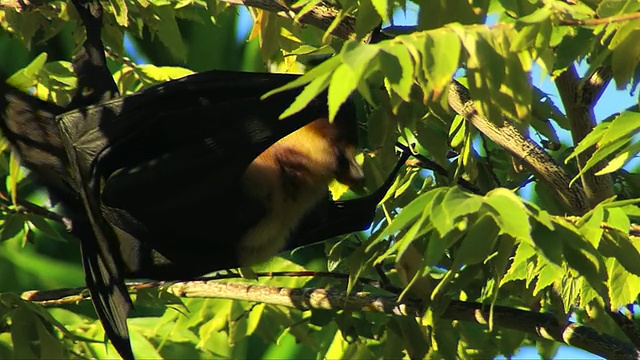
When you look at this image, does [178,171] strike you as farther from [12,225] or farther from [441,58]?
[441,58]

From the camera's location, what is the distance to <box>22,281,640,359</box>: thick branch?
7.42 ft

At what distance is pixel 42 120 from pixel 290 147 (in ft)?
2.12

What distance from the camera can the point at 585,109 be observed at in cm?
223

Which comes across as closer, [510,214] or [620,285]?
[510,214]

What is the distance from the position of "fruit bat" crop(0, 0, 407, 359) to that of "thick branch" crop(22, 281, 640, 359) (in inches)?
3.3

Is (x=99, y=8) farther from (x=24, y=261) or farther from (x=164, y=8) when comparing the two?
(x=24, y=261)

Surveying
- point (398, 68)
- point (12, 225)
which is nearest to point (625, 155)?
point (398, 68)

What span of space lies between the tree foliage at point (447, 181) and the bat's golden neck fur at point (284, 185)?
82 mm

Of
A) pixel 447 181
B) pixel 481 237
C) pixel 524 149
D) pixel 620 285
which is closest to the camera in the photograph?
pixel 481 237

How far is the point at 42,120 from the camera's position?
2.46m

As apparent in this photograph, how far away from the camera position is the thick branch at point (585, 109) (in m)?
2.16

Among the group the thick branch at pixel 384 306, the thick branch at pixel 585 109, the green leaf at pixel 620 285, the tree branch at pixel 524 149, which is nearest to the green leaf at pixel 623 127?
the green leaf at pixel 620 285

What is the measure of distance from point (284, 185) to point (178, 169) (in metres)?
0.32

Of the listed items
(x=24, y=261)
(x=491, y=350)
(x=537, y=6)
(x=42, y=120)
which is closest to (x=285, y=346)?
(x=24, y=261)
